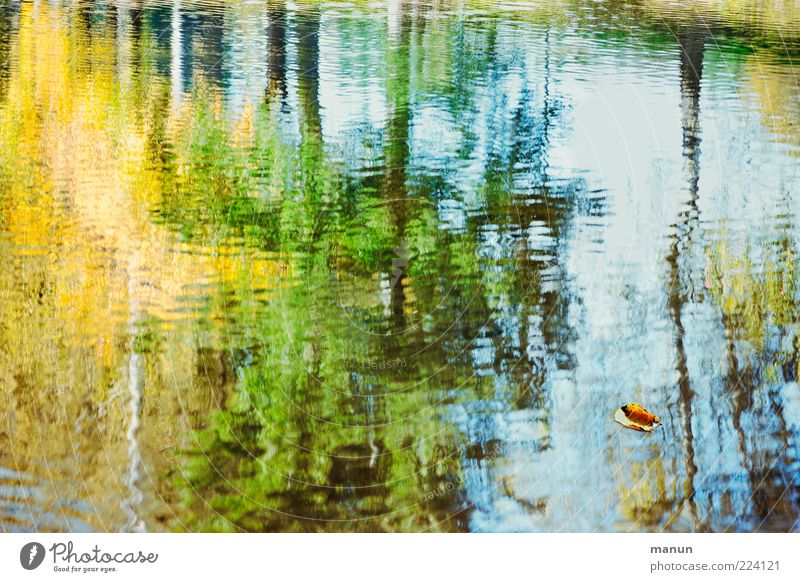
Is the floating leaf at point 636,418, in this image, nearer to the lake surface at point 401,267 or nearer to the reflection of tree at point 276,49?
the lake surface at point 401,267

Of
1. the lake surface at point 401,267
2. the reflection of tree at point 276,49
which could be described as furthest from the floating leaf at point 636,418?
the reflection of tree at point 276,49

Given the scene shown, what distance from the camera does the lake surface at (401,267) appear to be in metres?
1.33

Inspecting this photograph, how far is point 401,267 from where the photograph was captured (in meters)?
1.41

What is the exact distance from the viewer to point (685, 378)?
1367 mm

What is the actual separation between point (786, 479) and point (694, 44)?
932 millimetres

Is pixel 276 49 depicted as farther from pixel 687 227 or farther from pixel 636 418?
pixel 636 418

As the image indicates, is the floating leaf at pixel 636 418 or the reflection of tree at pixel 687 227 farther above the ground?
the reflection of tree at pixel 687 227

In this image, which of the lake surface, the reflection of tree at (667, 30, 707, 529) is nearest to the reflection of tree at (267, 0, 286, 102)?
the lake surface

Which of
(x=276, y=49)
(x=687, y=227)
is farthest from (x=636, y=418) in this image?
(x=276, y=49)

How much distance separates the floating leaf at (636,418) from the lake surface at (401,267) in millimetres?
20

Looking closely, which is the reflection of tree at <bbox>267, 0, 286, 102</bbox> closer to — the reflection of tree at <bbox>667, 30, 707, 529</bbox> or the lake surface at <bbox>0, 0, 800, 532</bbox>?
the lake surface at <bbox>0, 0, 800, 532</bbox>

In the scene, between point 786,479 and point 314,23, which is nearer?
point 786,479

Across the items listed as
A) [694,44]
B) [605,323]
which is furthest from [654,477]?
[694,44]

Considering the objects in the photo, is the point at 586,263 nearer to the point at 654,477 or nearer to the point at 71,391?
the point at 654,477
